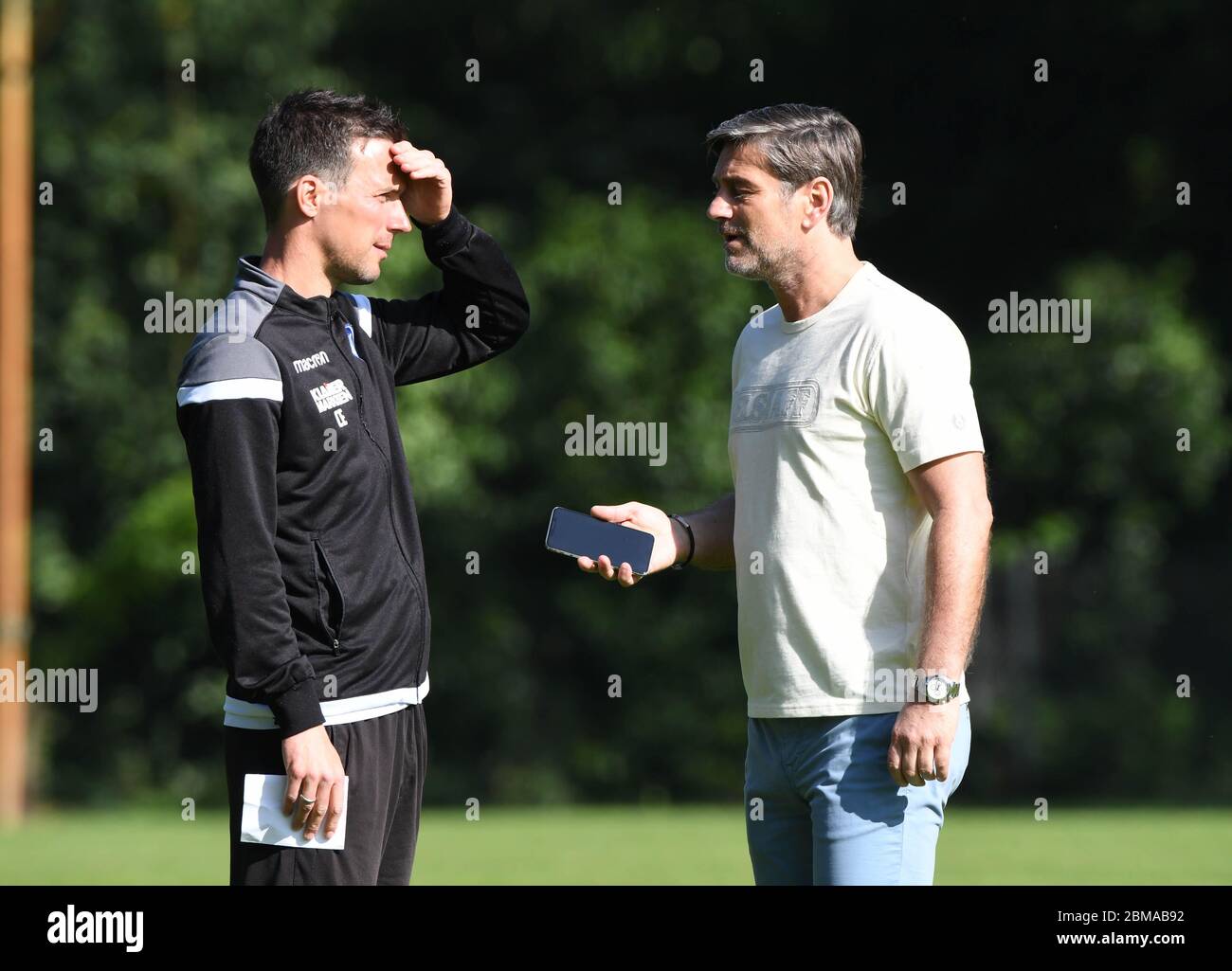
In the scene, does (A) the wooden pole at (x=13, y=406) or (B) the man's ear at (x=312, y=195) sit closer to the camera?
(B) the man's ear at (x=312, y=195)

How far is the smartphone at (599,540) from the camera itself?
3838 millimetres

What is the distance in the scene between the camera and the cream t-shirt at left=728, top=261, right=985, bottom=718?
3527mm

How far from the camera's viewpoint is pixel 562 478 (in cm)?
1719

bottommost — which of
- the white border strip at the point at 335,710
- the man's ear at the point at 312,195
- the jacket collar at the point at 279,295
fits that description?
the white border strip at the point at 335,710

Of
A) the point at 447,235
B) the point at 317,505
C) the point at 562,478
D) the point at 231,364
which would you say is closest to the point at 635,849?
the point at 562,478

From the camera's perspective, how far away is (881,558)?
359cm

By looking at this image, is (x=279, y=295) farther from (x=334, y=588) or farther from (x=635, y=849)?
(x=635, y=849)

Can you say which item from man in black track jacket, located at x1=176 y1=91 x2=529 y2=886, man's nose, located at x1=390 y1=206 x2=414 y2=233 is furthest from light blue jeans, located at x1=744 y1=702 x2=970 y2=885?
man's nose, located at x1=390 y1=206 x2=414 y2=233

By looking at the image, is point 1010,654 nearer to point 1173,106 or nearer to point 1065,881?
point 1173,106

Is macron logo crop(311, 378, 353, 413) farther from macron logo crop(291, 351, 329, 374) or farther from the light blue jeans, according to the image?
the light blue jeans

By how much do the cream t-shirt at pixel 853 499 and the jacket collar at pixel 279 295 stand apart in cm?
99

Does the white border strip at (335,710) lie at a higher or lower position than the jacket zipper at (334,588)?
lower
